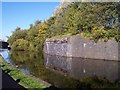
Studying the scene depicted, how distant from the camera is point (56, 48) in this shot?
53.2 m

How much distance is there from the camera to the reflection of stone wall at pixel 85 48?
117 feet

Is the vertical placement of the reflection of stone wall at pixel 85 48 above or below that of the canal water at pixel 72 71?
above

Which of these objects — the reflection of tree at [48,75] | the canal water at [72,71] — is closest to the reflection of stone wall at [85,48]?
the canal water at [72,71]

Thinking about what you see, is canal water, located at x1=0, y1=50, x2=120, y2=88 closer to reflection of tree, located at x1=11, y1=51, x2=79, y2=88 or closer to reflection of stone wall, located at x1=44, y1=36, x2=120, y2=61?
reflection of tree, located at x1=11, y1=51, x2=79, y2=88

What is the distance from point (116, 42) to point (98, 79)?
53.4 feet

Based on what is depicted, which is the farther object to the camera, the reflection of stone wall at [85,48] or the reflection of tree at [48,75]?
the reflection of stone wall at [85,48]

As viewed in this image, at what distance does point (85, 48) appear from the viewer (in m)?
41.3

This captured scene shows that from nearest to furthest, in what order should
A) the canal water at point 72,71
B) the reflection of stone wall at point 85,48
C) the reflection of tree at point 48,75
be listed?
1. the reflection of tree at point 48,75
2. the canal water at point 72,71
3. the reflection of stone wall at point 85,48

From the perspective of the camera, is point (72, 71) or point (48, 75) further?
point (72, 71)

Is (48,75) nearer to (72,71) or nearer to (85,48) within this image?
(72,71)

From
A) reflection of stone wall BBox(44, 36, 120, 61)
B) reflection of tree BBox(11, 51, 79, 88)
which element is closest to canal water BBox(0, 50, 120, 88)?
reflection of tree BBox(11, 51, 79, 88)

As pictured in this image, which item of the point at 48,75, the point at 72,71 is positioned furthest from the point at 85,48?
the point at 48,75

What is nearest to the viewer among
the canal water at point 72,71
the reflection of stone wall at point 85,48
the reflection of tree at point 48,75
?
the reflection of tree at point 48,75

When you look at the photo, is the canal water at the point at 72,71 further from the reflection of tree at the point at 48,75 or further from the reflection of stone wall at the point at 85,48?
the reflection of stone wall at the point at 85,48
